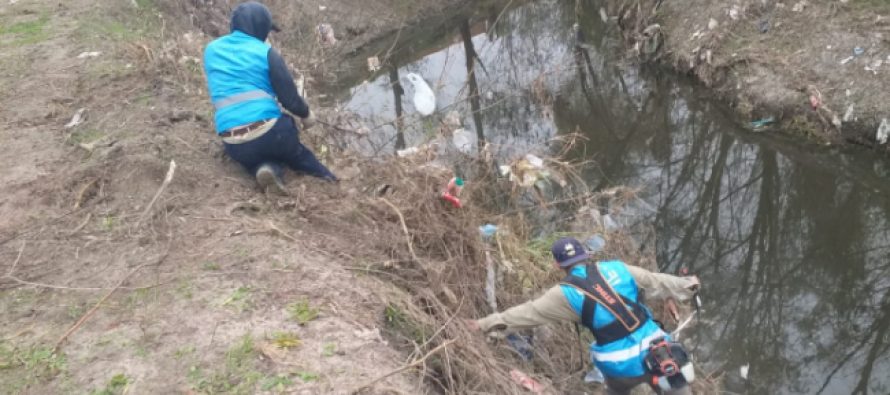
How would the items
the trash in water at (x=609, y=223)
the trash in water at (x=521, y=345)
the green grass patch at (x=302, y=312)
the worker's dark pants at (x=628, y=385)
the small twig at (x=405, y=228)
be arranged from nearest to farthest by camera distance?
1. the green grass patch at (x=302, y=312)
2. the worker's dark pants at (x=628, y=385)
3. the small twig at (x=405, y=228)
4. the trash in water at (x=521, y=345)
5. the trash in water at (x=609, y=223)

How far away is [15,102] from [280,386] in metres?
4.98

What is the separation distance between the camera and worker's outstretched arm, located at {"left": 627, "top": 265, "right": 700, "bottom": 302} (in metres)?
3.51

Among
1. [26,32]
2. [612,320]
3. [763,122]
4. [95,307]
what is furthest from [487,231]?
[26,32]

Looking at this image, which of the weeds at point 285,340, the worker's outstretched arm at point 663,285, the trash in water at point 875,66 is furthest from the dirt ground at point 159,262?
the trash in water at point 875,66

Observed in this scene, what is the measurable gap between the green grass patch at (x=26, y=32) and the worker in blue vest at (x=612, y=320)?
6.98 metres

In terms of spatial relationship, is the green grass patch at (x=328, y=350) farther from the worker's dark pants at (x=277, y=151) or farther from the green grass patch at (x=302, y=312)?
the worker's dark pants at (x=277, y=151)

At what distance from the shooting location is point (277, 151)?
408 centimetres

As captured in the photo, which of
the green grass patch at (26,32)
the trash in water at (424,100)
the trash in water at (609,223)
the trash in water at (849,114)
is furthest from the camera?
the green grass patch at (26,32)

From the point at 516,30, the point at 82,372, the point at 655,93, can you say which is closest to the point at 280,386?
the point at 82,372

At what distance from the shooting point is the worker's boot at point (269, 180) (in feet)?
13.4

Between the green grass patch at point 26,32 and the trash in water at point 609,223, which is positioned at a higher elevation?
the green grass patch at point 26,32

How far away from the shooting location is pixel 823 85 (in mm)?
7559

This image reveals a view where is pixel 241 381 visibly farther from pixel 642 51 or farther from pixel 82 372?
pixel 642 51

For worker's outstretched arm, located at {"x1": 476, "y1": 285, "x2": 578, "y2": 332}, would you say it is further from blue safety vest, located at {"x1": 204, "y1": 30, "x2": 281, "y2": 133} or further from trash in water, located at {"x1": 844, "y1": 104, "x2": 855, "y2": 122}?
trash in water, located at {"x1": 844, "y1": 104, "x2": 855, "y2": 122}
